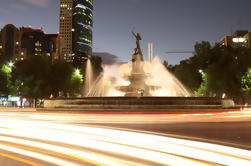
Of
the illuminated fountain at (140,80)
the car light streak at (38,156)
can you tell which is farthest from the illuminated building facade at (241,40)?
the car light streak at (38,156)

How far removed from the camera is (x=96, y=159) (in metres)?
6.59

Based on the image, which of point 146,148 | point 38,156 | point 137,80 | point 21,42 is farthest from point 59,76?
point 21,42

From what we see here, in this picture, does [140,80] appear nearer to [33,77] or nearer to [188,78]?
[33,77]

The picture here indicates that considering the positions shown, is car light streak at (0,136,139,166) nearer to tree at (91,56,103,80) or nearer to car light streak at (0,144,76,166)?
car light streak at (0,144,76,166)

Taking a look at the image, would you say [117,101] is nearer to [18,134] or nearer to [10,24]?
[18,134]

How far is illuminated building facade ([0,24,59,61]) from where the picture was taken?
149 meters

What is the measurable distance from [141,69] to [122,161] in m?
29.4

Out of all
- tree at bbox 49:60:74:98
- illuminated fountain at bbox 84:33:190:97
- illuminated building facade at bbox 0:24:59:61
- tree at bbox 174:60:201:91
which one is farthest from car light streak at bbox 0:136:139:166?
illuminated building facade at bbox 0:24:59:61

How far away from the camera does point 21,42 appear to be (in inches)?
6068

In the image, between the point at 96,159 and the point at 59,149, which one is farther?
the point at 59,149

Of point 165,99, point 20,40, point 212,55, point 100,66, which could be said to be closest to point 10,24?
point 20,40

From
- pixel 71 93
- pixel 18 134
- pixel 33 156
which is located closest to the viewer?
pixel 33 156

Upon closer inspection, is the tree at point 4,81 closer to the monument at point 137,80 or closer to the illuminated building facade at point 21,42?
the monument at point 137,80

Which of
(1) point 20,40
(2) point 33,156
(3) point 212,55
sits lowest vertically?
(2) point 33,156
